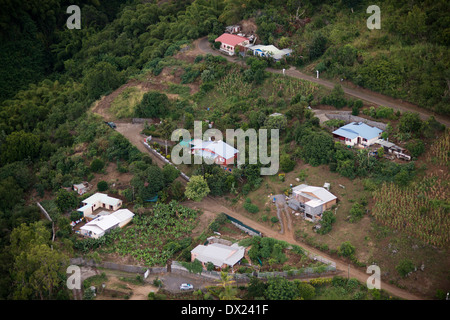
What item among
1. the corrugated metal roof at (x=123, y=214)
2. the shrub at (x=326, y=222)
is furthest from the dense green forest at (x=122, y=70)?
the shrub at (x=326, y=222)

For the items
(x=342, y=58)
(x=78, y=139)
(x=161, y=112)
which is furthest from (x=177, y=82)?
(x=342, y=58)

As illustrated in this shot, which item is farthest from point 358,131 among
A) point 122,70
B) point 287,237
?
point 122,70

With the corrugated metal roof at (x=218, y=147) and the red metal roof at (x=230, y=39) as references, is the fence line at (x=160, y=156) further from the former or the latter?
the red metal roof at (x=230, y=39)

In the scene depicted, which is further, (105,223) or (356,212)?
(105,223)

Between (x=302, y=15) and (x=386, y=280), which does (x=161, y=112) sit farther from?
(x=386, y=280)

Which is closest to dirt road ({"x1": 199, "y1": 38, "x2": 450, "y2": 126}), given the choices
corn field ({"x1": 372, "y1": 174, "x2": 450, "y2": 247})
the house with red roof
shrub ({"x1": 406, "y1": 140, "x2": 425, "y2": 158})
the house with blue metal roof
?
the house with red roof

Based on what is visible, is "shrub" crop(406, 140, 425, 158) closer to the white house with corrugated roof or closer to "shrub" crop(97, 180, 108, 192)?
the white house with corrugated roof

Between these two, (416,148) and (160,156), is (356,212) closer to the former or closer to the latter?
(416,148)
